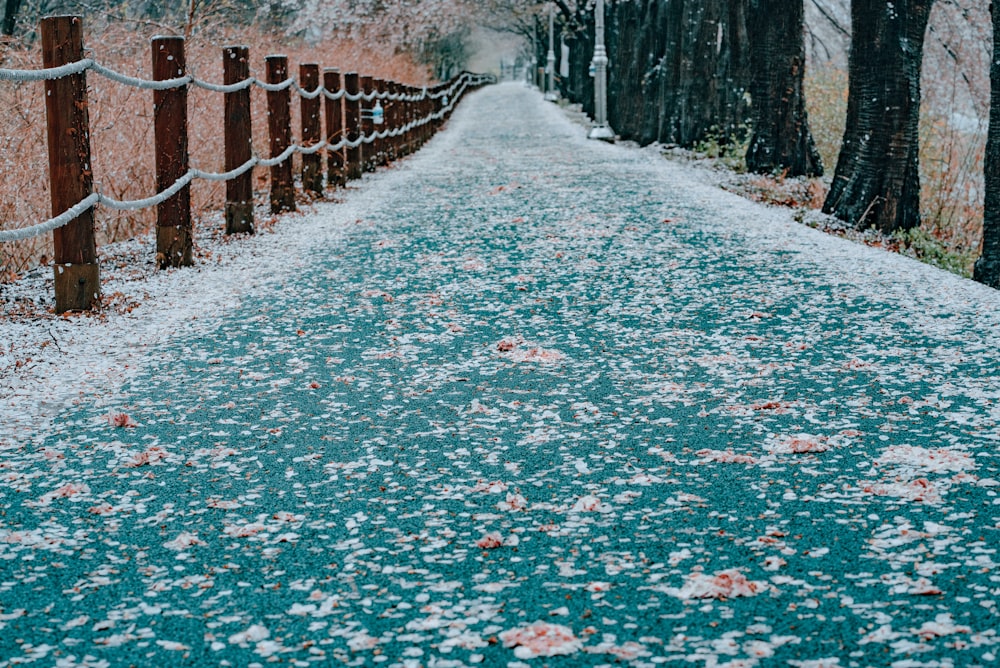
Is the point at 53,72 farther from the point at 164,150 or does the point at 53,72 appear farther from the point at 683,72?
the point at 683,72

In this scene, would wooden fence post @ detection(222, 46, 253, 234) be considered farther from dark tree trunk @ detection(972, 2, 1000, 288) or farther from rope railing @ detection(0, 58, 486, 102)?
dark tree trunk @ detection(972, 2, 1000, 288)

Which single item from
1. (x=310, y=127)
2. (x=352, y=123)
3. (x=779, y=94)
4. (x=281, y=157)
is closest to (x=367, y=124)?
(x=352, y=123)

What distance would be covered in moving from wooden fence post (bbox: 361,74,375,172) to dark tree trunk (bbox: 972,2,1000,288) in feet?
31.7

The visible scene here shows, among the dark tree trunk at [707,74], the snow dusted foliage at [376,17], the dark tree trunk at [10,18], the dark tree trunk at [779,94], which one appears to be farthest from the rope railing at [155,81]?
the snow dusted foliage at [376,17]

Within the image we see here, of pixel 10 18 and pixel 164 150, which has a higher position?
pixel 10 18

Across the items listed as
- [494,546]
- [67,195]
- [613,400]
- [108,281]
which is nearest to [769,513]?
[494,546]

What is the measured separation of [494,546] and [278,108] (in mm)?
8944

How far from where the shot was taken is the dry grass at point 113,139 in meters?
9.06

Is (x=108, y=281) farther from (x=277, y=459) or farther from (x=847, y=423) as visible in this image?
(x=847, y=423)

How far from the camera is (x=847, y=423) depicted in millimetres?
4336

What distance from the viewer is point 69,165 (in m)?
6.28

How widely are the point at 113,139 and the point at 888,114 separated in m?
7.11

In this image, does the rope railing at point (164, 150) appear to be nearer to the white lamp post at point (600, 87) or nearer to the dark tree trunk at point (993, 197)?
the dark tree trunk at point (993, 197)

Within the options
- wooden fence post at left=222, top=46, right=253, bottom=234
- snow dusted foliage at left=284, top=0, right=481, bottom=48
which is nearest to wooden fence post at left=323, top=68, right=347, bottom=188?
wooden fence post at left=222, top=46, right=253, bottom=234
